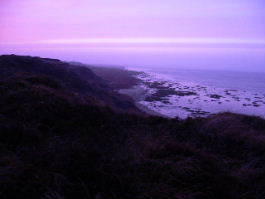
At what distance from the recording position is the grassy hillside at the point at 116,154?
4992mm

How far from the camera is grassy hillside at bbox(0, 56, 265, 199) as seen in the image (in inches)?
197

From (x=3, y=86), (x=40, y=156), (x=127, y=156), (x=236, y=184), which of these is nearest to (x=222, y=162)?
(x=236, y=184)

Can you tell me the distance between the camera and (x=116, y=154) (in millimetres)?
6746

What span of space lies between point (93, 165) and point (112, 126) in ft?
13.9

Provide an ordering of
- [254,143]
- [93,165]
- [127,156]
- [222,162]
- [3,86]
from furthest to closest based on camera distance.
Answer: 1. [3,86]
2. [254,143]
3. [222,162]
4. [127,156]
5. [93,165]

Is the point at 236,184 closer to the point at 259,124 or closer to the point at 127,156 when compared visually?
the point at 127,156

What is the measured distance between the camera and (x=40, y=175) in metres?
4.95

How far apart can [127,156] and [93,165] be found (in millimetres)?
1294

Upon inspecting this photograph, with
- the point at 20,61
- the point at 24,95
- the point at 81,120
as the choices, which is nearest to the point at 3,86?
the point at 24,95

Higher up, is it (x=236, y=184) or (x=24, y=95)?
(x=24, y=95)

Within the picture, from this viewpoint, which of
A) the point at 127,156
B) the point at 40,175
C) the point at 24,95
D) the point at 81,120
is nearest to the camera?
the point at 40,175

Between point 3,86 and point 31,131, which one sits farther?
point 3,86

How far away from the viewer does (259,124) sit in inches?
454

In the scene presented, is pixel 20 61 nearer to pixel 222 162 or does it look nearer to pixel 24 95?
pixel 24 95
